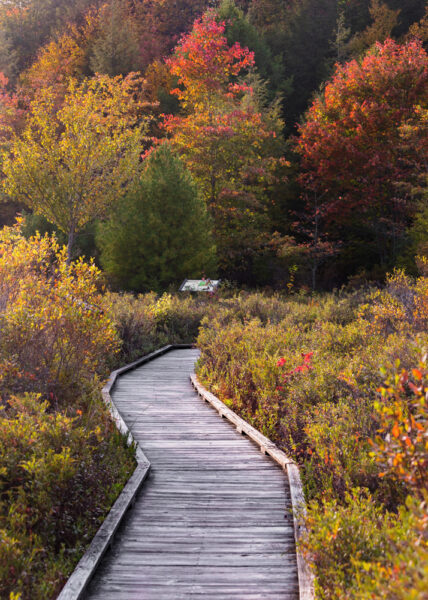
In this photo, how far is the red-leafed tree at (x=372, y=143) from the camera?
27766 millimetres

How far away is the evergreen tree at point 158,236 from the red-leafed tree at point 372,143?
8260 millimetres

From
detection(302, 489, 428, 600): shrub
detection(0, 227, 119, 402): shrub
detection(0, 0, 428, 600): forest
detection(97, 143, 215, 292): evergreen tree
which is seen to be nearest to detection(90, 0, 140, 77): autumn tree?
detection(0, 0, 428, 600): forest

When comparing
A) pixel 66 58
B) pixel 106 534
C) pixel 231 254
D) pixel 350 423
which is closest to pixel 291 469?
pixel 350 423

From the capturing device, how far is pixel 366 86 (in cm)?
2858

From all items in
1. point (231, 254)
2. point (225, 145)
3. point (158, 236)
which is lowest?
point (231, 254)

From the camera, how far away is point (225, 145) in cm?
2991

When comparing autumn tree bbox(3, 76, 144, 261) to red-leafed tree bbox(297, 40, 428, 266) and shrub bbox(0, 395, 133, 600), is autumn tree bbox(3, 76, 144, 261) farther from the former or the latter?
shrub bbox(0, 395, 133, 600)

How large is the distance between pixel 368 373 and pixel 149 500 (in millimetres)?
3221

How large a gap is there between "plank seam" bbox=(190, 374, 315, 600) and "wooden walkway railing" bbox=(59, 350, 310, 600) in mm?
102

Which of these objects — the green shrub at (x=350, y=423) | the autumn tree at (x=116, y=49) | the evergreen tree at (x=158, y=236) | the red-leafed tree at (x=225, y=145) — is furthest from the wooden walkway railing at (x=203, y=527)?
the autumn tree at (x=116, y=49)

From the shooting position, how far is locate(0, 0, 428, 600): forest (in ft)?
14.9

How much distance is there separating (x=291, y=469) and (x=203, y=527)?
147 cm

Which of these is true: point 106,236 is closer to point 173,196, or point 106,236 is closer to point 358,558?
point 173,196

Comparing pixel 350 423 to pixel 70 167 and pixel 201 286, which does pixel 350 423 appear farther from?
pixel 70 167
